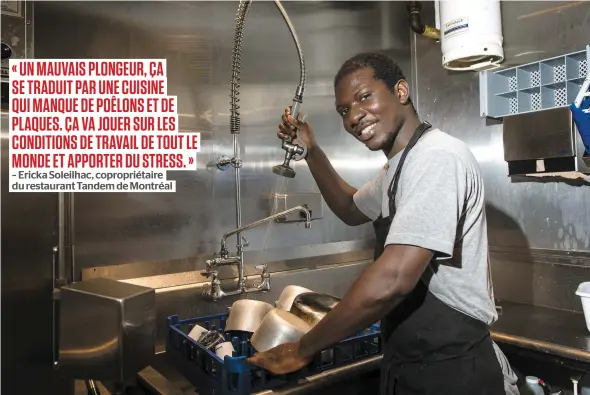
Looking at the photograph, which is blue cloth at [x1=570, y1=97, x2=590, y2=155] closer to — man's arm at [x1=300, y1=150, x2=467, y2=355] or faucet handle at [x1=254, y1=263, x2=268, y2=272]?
man's arm at [x1=300, y1=150, x2=467, y2=355]

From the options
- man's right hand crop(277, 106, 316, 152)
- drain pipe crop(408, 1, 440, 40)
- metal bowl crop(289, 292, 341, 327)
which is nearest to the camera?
metal bowl crop(289, 292, 341, 327)

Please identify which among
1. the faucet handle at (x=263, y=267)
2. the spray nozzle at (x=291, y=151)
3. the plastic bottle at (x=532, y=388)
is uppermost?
the spray nozzle at (x=291, y=151)

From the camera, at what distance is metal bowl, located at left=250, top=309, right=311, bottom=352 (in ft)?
3.94

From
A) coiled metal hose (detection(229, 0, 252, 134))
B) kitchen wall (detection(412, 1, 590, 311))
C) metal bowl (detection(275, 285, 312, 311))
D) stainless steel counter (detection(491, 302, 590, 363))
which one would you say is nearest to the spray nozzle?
coiled metal hose (detection(229, 0, 252, 134))

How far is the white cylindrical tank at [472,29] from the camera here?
190 centimetres

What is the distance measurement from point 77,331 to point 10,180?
66cm

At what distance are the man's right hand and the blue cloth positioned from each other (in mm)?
1036

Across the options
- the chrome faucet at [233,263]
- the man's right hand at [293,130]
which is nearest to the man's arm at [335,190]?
the man's right hand at [293,130]

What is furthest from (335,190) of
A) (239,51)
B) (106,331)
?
(106,331)

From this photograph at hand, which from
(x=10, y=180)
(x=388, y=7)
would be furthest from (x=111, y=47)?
(x=388, y=7)

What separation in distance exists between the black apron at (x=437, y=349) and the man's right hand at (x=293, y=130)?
0.56 metres

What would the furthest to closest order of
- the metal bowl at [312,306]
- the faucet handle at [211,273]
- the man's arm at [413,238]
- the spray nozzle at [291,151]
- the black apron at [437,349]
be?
the faucet handle at [211,273] → the spray nozzle at [291,151] → the metal bowl at [312,306] → the black apron at [437,349] → the man's arm at [413,238]

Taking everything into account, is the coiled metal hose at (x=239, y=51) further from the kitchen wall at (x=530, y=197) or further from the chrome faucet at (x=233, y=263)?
the kitchen wall at (x=530, y=197)

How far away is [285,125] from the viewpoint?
1.62m
